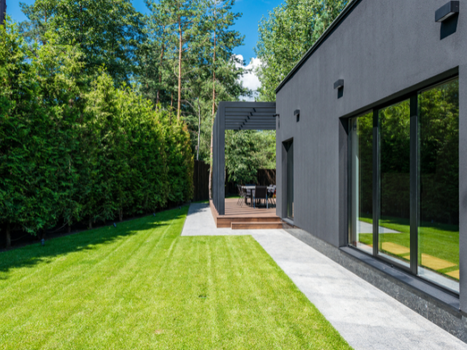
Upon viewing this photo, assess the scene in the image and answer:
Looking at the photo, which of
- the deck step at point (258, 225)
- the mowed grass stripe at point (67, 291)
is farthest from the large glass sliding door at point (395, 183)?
the deck step at point (258, 225)

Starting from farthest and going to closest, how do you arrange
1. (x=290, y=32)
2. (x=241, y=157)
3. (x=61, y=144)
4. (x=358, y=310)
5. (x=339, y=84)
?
1. (x=290, y=32)
2. (x=241, y=157)
3. (x=61, y=144)
4. (x=339, y=84)
5. (x=358, y=310)

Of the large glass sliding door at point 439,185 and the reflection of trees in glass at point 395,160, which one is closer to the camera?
the large glass sliding door at point 439,185

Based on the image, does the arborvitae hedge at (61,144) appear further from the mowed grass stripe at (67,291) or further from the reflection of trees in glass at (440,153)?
the reflection of trees in glass at (440,153)

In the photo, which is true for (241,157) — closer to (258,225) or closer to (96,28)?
(96,28)

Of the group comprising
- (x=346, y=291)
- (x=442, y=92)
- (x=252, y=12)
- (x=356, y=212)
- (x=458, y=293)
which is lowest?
(x=346, y=291)

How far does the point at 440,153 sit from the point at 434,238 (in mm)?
886

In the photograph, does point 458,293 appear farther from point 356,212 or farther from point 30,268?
point 30,268

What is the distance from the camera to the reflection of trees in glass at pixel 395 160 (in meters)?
3.47

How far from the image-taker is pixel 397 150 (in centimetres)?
363

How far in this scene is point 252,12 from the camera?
25.3m

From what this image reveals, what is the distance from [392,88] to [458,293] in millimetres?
2260

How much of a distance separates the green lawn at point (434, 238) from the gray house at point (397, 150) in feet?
0.04

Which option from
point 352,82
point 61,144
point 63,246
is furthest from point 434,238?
point 61,144

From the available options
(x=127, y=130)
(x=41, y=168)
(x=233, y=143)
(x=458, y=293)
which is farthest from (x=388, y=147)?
(x=233, y=143)
